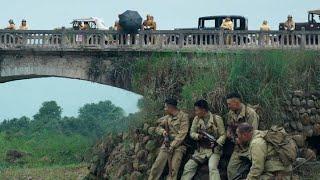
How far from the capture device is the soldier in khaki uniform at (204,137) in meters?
13.0

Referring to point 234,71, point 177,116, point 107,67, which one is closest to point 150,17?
point 107,67

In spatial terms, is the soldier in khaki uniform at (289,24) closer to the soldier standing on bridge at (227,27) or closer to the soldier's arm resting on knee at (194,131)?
the soldier standing on bridge at (227,27)

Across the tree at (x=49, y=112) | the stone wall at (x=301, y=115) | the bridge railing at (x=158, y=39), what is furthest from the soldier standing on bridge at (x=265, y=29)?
the tree at (x=49, y=112)

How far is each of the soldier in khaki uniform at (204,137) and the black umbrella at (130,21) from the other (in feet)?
26.6

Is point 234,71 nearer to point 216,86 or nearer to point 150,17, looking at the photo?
point 216,86

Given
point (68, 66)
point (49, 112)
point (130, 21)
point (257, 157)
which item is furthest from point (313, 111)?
point (49, 112)

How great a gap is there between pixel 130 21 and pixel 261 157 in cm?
1051

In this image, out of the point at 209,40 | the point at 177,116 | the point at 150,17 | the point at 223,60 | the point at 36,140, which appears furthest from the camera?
the point at 36,140

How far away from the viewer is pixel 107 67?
866 inches

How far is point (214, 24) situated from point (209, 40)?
3196 millimetres

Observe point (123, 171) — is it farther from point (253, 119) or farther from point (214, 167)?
point (253, 119)

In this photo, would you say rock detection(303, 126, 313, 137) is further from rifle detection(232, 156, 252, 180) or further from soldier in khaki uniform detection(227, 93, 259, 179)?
rifle detection(232, 156, 252, 180)

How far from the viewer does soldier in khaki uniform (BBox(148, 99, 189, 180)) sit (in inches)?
534

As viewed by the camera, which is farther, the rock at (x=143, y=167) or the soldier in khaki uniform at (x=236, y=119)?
the rock at (x=143, y=167)
